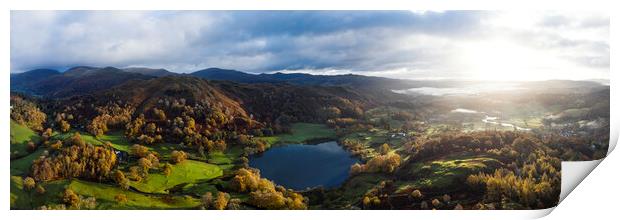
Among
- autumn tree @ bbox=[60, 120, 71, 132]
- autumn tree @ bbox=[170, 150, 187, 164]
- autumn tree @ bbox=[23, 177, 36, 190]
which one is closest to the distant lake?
autumn tree @ bbox=[170, 150, 187, 164]

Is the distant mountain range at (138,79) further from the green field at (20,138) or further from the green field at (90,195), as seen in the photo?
the green field at (90,195)

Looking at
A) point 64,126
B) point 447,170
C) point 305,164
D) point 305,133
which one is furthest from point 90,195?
point 447,170

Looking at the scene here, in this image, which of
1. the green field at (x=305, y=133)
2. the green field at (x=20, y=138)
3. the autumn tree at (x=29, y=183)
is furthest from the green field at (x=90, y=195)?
the green field at (x=305, y=133)

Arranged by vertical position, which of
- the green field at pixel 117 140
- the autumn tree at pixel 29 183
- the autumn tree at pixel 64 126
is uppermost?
the autumn tree at pixel 64 126

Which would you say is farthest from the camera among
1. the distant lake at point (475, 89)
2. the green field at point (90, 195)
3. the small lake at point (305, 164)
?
the distant lake at point (475, 89)

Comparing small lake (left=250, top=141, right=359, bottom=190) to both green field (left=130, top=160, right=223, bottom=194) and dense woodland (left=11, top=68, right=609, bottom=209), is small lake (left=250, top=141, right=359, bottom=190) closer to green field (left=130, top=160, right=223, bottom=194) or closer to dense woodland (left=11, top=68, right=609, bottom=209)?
dense woodland (left=11, top=68, right=609, bottom=209)

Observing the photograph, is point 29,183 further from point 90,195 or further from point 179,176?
point 179,176
